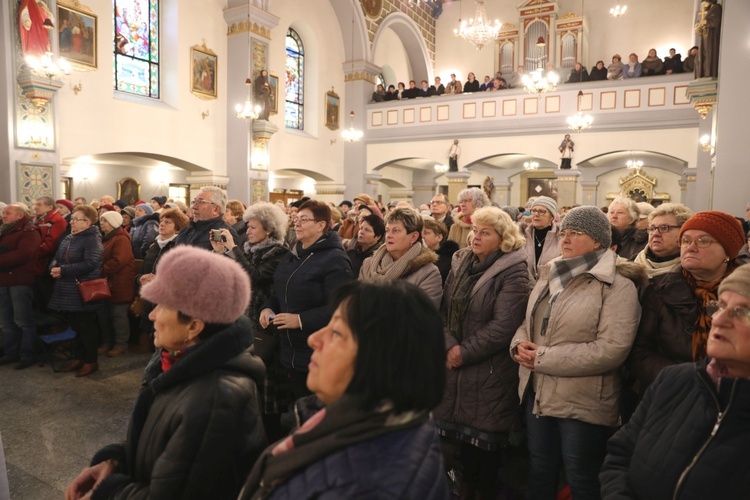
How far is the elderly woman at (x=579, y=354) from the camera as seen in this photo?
225 cm

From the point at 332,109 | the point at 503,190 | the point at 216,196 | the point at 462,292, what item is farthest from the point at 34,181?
the point at 503,190

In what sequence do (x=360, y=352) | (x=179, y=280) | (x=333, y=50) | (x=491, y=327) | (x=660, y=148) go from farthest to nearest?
(x=333, y=50) < (x=660, y=148) < (x=491, y=327) < (x=179, y=280) < (x=360, y=352)

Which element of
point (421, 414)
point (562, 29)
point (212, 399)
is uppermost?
point (562, 29)

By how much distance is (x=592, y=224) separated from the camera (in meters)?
2.38

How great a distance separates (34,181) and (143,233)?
15.4ft

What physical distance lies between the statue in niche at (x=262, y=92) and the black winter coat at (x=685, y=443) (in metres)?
13.0

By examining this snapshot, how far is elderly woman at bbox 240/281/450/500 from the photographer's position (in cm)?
98

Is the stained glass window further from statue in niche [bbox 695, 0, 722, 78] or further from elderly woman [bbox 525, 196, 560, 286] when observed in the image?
statue in niche [bbox 695, 0, 722, 78]

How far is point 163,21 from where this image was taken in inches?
484

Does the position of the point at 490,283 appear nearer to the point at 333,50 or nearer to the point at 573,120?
the point at 573,120

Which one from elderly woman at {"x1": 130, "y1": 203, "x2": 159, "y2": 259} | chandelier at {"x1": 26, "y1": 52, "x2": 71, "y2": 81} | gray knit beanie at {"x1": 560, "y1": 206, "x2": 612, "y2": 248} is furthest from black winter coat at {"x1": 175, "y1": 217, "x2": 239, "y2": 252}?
chandelier at {"x1": 26, "y1": 52, "x2": 71, "y2": 81}

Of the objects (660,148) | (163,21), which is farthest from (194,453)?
(660,148)

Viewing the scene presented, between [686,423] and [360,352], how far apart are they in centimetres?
106

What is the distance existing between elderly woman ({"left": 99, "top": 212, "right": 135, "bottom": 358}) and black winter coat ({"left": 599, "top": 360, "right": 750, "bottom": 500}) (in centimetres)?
498
